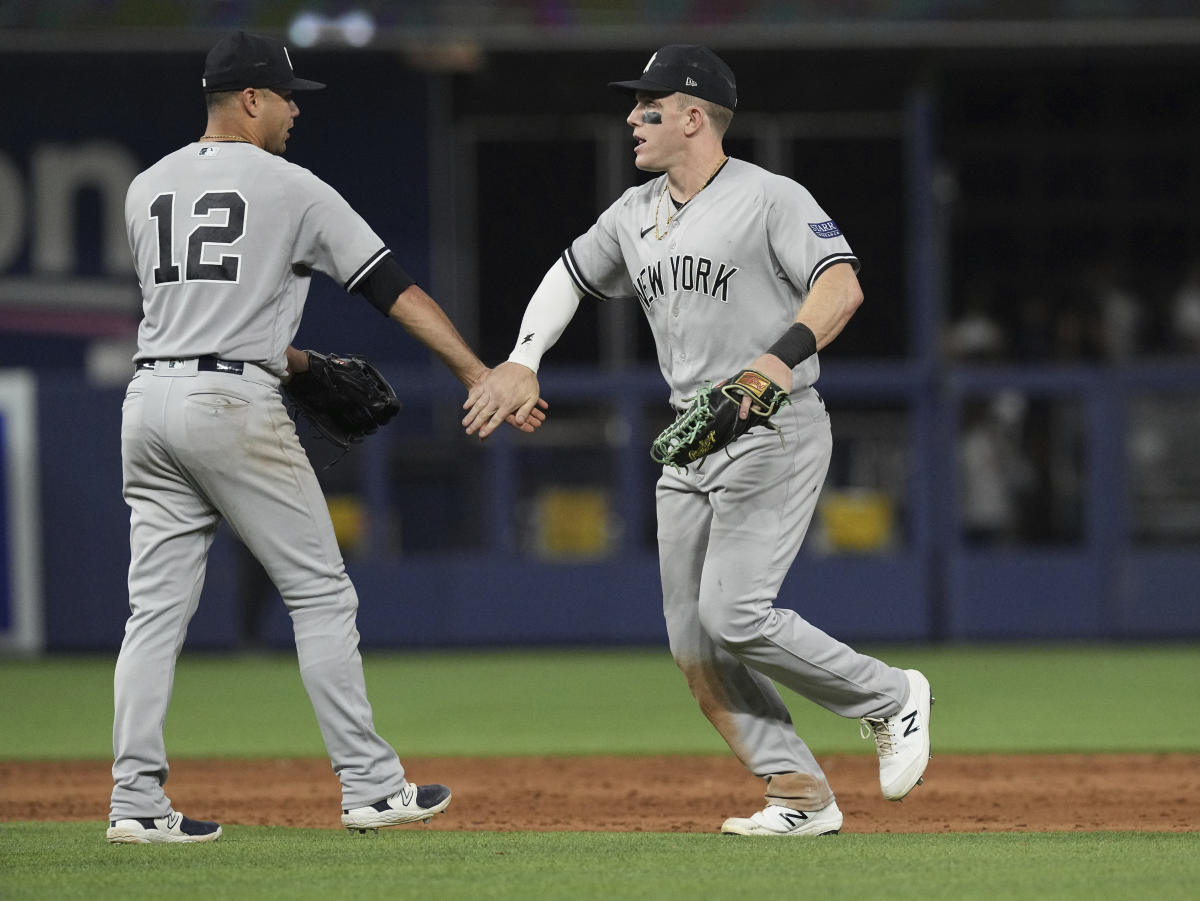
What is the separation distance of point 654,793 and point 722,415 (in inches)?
91.3

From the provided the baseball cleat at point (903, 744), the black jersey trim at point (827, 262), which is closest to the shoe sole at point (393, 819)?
the baseball cleat at point (903, 744)

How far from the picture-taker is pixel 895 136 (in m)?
15.0

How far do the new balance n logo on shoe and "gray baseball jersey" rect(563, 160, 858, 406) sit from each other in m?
1.13

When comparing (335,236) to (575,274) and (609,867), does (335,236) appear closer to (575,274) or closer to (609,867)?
(575,274)

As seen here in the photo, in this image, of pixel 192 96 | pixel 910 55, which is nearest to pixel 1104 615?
pixel 910 55

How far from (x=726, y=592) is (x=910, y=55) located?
1013 cm

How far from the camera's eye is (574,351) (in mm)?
15312

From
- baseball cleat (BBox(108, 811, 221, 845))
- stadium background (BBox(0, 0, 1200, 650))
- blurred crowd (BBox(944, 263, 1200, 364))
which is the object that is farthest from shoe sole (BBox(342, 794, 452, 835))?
blurred crowd (BBox(944, 263, 1200, 364))

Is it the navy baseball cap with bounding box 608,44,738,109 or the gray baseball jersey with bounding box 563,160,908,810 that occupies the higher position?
the navy baseball cap with bounding box 608,44,738,109

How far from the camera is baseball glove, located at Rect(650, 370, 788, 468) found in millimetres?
4328

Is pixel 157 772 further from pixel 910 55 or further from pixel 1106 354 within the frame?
pixel 1106 354

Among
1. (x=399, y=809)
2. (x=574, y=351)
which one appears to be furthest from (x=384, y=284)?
(x=574, y=351)

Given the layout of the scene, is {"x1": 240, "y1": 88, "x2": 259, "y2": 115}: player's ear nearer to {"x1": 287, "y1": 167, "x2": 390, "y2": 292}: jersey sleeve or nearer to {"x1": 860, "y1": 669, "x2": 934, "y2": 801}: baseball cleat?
{"x1": 287, "y1": 167, "x2": 390, "y2": 292}: jersey sleeve

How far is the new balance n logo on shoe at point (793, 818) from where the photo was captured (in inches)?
183
